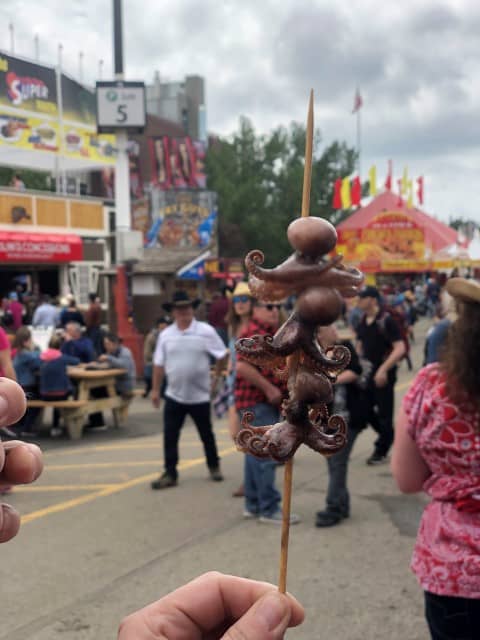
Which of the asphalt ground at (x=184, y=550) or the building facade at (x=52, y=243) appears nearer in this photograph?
the asphalt ground at (x=184, y=550)

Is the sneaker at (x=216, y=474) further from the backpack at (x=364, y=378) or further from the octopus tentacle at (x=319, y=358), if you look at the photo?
the octopus tentacle at (x=319, y=358)

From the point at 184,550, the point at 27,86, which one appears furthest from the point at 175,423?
the point at 27,86

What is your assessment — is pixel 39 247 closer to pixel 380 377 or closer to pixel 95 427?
pixel 95 427

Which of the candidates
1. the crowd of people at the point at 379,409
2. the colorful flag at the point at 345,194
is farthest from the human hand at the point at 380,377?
the colorful flag at the point at 345,194

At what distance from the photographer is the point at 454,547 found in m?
2.35

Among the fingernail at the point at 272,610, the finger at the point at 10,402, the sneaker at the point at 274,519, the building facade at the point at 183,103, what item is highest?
the building facade at the point at 183,103

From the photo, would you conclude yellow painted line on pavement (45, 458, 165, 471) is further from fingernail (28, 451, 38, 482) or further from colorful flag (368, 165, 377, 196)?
colorful flag (368, 165, 377, 196)

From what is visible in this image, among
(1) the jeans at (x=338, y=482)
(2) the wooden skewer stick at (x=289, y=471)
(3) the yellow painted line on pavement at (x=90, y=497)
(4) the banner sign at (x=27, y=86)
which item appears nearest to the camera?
(2) the wooden skewer stick at (x=289, y=471)

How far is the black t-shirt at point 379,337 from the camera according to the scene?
24.4ft

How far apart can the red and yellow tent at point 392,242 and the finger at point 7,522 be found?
24.9 metres

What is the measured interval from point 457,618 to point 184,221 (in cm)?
4013

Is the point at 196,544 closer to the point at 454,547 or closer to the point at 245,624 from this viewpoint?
the point at 454,547

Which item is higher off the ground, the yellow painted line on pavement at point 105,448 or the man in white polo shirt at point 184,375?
the man in white polo shirt at point 184,375

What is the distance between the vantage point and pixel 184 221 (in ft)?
137
